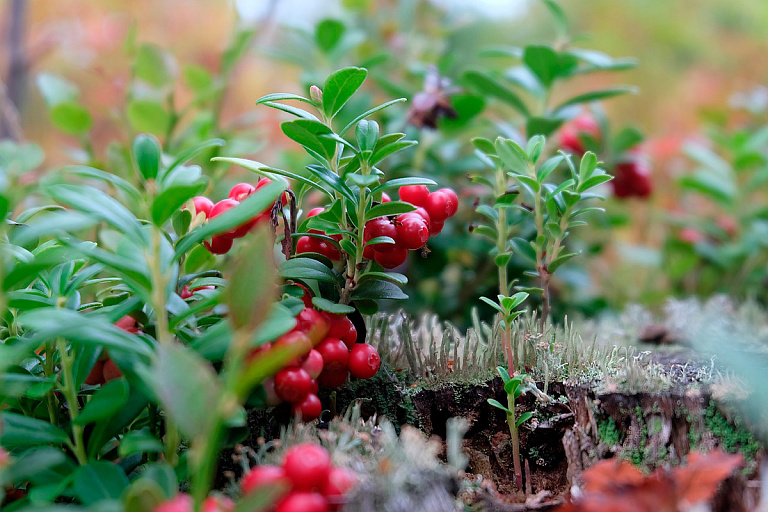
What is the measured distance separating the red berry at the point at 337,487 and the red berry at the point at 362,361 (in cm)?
19

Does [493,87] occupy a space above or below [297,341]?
above

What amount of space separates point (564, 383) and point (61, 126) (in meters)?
1.17

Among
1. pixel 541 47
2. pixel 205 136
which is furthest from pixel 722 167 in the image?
pixel 205 136

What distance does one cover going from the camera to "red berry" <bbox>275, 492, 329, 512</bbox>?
Answer: 1.62 feet

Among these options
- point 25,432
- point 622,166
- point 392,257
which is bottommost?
point 25,432

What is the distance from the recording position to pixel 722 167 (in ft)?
5.23

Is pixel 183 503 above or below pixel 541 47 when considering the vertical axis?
below

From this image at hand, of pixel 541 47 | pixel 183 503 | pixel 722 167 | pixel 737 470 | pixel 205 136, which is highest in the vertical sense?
pixel 541 47

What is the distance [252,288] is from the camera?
1.64 ft

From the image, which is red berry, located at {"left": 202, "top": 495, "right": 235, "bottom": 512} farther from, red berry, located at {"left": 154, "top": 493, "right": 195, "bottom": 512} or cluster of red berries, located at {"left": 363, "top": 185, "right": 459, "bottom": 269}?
cluster of red berries, located at {"left": 363, "top": 185, "right": 459, "bottom": 269}

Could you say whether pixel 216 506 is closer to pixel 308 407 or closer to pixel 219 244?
pixel 308 407

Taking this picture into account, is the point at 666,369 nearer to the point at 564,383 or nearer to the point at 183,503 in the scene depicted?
the point at 564,383

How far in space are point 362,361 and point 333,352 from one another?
40 millimetres

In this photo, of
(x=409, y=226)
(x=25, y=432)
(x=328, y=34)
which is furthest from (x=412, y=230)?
(x=328, y=34)
